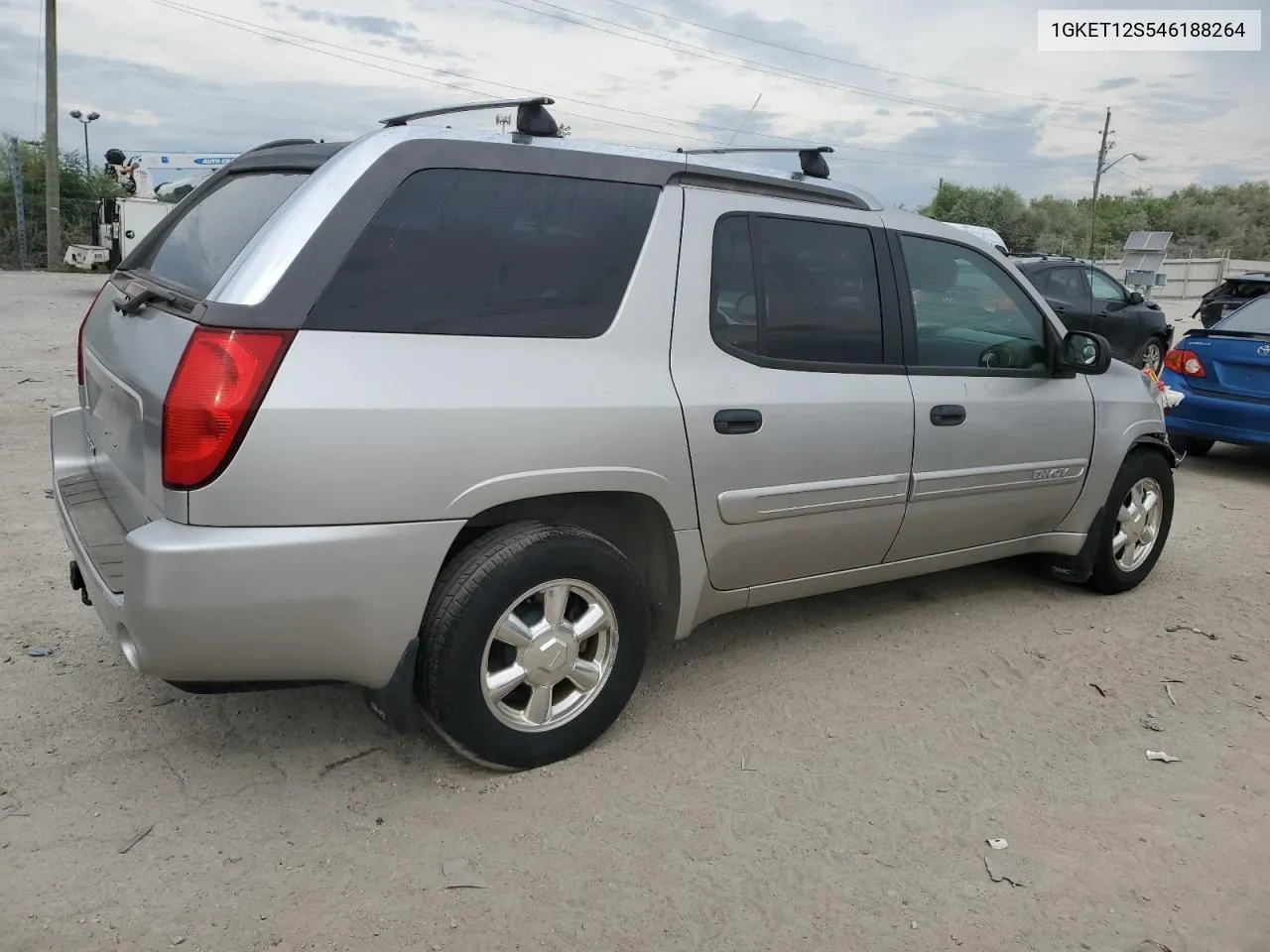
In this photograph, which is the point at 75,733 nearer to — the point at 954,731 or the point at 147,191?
the point at 954,731

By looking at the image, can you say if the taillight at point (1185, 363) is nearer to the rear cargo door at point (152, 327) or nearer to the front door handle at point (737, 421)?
the front door handle at point (737, 421)

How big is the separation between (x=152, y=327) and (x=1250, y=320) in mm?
8082

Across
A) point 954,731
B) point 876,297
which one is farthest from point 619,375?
point 954,731

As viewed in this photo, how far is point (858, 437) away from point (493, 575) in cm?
151

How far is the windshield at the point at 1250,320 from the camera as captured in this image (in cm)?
791

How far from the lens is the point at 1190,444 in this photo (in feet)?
29.2

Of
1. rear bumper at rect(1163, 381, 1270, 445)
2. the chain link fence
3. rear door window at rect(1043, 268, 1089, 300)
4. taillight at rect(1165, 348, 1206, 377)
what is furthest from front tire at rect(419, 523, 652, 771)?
the chain link fence

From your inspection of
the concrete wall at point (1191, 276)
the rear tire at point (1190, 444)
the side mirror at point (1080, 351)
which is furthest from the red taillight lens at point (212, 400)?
the concrete wall at point (1191, 276)

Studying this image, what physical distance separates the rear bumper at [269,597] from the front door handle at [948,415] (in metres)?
2.01

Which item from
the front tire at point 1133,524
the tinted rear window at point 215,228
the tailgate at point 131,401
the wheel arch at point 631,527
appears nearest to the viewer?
the tailgate at point 131,401

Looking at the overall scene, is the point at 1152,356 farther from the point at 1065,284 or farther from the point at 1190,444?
the point at 1190,444

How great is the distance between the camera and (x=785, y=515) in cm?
354

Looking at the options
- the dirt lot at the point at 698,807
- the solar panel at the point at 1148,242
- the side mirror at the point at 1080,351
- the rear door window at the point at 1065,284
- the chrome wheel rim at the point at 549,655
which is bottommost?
the dirt lot at the point at 698,807

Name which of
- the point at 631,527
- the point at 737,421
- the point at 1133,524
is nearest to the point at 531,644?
the point at 631,527
